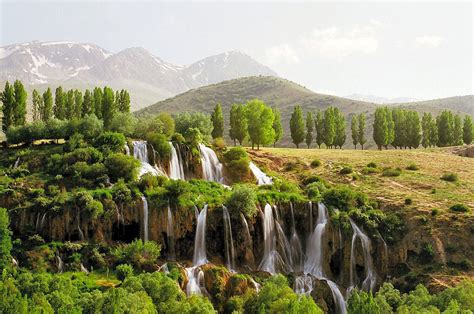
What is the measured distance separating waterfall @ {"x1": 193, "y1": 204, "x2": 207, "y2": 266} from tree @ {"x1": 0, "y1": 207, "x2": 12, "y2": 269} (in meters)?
18.3

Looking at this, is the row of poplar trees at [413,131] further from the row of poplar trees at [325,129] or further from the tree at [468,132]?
the row of poplar trees at [325,129]

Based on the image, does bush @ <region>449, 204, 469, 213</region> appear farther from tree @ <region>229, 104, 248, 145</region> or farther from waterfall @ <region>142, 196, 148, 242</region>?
tree @ <region>229, 104, 248, 145</region>

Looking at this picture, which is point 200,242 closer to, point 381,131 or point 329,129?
point 329,129

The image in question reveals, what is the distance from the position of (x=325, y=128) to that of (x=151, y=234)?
240 ft

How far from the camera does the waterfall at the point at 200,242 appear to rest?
166 ft

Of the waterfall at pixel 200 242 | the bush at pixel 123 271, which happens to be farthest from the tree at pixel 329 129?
the bush at pixel 123 271

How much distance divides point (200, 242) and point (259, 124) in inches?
1772

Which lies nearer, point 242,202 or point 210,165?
point 242,202

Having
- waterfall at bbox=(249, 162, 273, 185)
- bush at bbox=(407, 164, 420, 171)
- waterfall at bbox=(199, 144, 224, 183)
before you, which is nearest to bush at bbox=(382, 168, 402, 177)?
bush at bbox=(407, 164, 420, 171)

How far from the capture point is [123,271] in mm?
43594

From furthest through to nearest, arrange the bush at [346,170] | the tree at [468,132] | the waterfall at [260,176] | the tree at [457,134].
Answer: the tree at [468,132]
the tree at [457,134]
the bush at [346,170]
the waterfall at [260,176]

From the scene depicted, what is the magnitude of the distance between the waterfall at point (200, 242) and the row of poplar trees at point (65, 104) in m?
35.6

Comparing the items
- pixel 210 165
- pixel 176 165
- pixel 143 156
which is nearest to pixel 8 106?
→ pixel 143 156

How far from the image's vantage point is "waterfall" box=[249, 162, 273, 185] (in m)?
69.7
